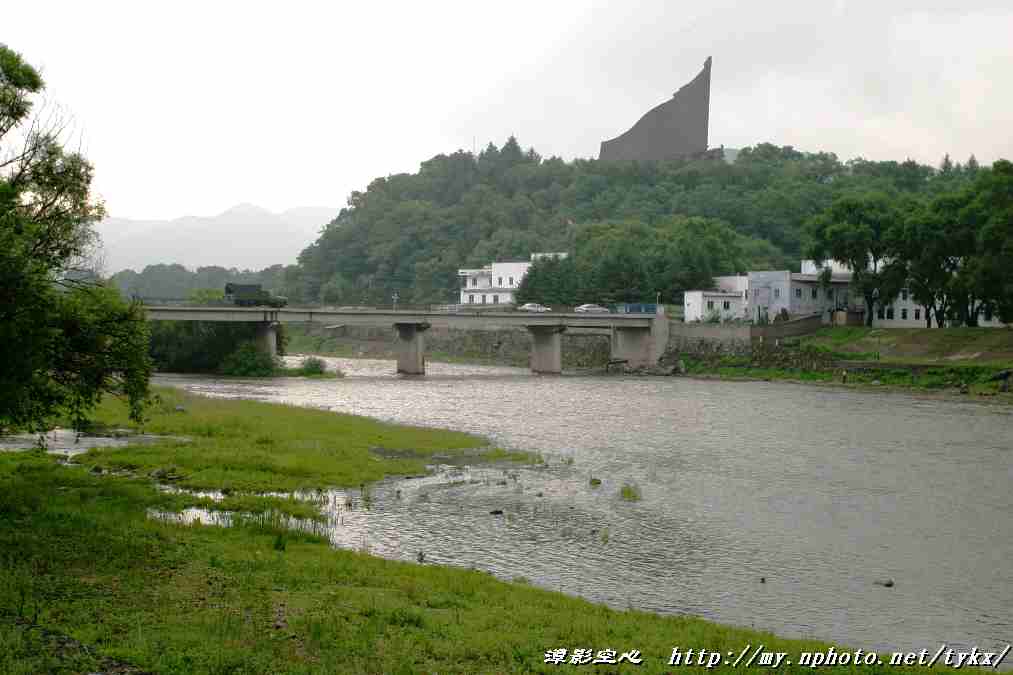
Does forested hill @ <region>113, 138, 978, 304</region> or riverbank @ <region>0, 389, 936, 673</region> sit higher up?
forested hill @ <region>113, 138, 978, 304</region>

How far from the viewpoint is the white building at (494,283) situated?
445ft

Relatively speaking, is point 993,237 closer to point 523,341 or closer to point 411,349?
point 411,349

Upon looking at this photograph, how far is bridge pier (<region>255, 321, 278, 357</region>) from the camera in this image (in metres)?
76.2

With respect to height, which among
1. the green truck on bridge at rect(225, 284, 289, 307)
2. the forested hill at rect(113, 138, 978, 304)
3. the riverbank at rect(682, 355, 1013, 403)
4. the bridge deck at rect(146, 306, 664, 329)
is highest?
the forested hill at rect(113, 138, 978, 304)

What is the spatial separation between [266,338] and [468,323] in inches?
717

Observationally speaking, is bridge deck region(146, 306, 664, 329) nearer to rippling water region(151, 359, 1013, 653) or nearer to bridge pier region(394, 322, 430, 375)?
bridge pier region(394, 322, 430, 375)

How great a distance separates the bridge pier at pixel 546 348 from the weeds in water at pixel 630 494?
60978 millimetres

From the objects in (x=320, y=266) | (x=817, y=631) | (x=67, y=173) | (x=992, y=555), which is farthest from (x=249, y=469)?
(x=320, y=266)

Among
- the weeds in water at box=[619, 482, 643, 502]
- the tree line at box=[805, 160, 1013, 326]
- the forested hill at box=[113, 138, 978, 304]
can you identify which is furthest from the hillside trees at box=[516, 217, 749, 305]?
the weeds in water at box=[619, 482, 643, 502]

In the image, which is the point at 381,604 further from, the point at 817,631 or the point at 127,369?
the point at 127,369

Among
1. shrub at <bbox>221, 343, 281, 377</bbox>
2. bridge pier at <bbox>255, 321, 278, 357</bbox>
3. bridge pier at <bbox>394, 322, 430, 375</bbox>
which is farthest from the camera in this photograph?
bridge pier at <bbox>394, 322, 430, 375</bbox>

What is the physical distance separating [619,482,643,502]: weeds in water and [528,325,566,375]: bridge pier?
200ft

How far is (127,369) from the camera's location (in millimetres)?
20156

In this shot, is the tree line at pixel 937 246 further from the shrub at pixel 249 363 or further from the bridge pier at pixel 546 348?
the shrub at pixel 249 363
